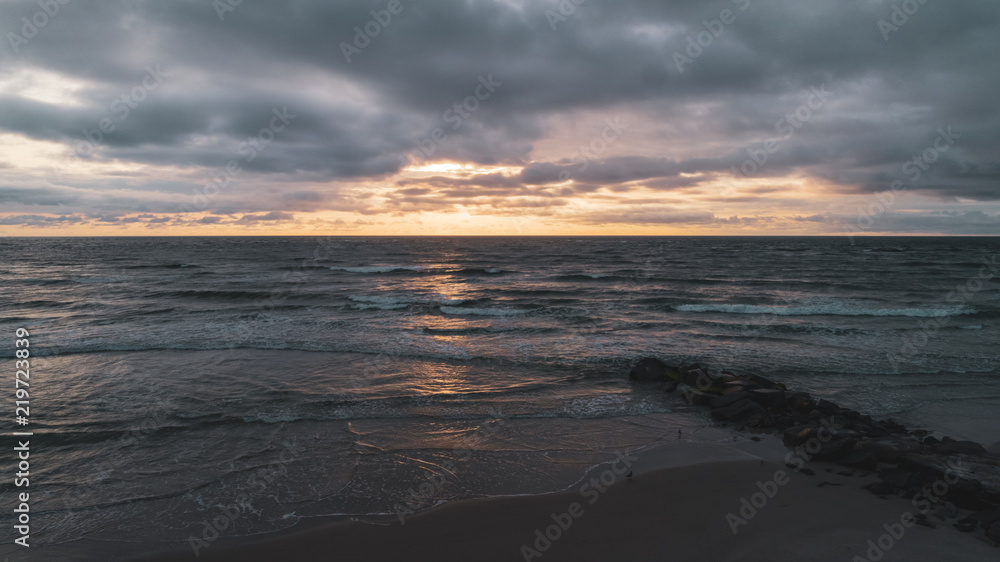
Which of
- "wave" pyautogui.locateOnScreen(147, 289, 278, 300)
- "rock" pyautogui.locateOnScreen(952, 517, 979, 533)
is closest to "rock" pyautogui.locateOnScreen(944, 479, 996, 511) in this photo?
Result: "rock" pyautogui.locateOnScreen(952, 517, 979, 533)

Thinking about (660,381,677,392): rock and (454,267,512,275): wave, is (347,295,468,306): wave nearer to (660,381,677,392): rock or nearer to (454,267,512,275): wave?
(660,381,677,392): rock

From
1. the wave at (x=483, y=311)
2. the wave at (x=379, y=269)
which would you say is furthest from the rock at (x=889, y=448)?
the wave at (x=379, y=269)

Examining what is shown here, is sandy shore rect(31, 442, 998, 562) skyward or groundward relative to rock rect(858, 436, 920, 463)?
groundward

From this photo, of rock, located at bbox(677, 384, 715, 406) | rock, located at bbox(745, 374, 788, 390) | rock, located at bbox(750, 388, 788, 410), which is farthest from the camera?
rock, located at bbox(745, 374, 788, 390)

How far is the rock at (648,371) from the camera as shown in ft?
39.8

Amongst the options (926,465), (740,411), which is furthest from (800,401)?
(926,465)

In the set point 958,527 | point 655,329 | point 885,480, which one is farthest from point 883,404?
point 655,329

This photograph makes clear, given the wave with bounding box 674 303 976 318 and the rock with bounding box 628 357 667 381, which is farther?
the wave with bounding box 674 303 976 318

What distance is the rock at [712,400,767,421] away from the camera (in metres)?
9.41

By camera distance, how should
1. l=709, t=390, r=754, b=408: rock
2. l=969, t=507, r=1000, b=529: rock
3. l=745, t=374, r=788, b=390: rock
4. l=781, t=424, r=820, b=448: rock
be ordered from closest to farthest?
1. l=969, t=507, r=1000, b=529: rock
2. l=781, t=424, r=820, b=448: rock
3. l=709, t=390, r=754, b=408: rock
4. l=745, t=374, r=788, b=390: rock

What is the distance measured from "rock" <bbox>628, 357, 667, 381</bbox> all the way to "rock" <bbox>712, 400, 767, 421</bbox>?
243cm

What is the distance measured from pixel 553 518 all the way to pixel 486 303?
21.6 m

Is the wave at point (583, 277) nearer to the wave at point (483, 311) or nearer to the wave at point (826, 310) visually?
the wave at point (826, 310)

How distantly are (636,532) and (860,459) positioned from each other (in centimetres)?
427
